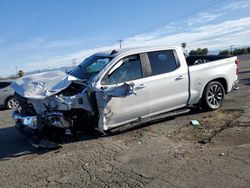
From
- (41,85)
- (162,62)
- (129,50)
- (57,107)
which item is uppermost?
(129,50)

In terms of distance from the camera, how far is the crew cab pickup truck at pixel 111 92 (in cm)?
693

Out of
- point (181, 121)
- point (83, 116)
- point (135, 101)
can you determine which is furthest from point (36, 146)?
point (181, 121)

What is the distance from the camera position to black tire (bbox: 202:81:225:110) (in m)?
8.96

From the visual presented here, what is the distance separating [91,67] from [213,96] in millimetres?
3489

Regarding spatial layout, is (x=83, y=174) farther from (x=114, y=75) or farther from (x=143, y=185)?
(x=114, y=75)

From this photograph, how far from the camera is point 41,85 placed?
276 inches

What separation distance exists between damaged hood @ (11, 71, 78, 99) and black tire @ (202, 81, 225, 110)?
11.8ft

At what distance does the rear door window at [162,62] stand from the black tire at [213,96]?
1.29 meters

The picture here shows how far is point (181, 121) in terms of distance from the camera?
833 centimetres

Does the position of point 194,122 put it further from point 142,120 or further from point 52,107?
point 52,107

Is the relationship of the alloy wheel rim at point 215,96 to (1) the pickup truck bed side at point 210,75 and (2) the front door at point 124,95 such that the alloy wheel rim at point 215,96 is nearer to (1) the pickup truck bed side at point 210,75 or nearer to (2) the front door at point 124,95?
(1) the pickup truck bed side at point 210,75

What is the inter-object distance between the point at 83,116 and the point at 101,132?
512mm

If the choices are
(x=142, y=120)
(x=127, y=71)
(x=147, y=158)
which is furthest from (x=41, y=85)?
(x=147, y=158)

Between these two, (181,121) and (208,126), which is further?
(181,121)
